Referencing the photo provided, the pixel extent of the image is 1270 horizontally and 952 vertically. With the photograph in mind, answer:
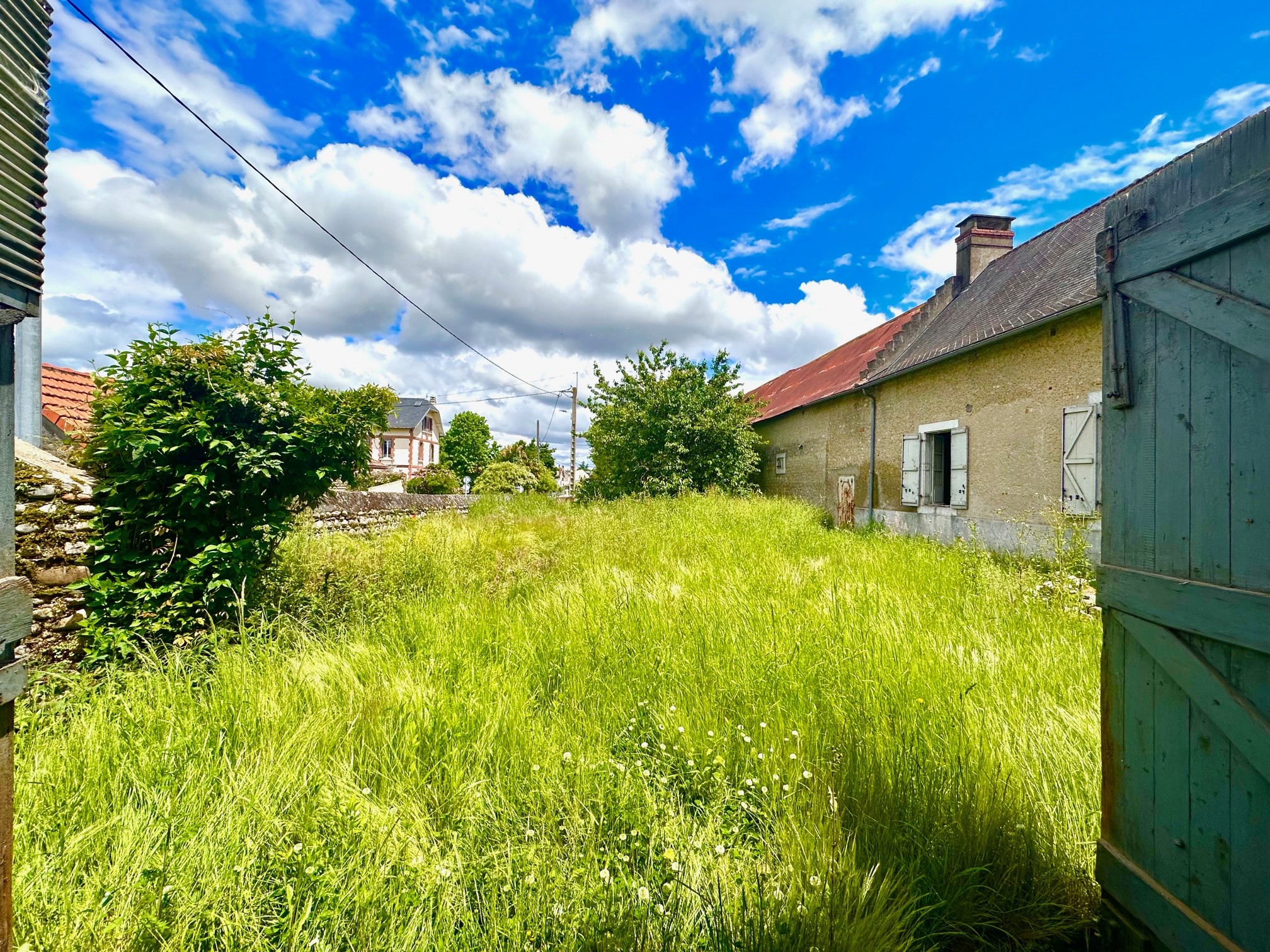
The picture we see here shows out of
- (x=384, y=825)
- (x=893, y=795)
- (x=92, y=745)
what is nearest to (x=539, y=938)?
(x=384, y=825)

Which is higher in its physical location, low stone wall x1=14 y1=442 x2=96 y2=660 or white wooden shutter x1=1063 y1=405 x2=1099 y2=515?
white wooden shutter x1=1063 y1=405 x2=1099 y2=515

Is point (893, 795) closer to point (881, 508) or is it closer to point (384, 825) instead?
point (384, 825)

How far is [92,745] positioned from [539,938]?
7.36 feet

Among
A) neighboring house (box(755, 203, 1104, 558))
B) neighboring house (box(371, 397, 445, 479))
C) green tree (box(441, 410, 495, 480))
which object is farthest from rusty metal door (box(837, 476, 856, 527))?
neighboring house (box(371, 397, 445, 479))

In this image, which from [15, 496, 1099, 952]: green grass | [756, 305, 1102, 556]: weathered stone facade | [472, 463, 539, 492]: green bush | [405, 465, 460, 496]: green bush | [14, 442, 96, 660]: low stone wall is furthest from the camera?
[405, 465, 460, 496]: green bush

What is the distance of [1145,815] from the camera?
63.8 inches

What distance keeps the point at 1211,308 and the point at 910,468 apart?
980 cm

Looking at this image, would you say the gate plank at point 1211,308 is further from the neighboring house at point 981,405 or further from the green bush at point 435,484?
the green bush at point 435,484

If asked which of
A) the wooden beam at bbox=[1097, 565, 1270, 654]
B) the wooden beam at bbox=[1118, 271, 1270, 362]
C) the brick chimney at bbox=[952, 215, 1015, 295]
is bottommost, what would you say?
the wooden beam at bbox=[1097, 565, 1270, 654]

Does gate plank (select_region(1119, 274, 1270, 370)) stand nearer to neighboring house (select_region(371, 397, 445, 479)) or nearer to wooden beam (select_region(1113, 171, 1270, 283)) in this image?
wooden beam (select_region(1113, 171, 1270, 283))

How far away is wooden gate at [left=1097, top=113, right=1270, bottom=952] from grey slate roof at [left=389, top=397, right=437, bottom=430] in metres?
40.9

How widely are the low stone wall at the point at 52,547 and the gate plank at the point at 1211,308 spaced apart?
19.7 feet

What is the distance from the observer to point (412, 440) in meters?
39.2

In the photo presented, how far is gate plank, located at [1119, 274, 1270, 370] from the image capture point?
1306 mm
